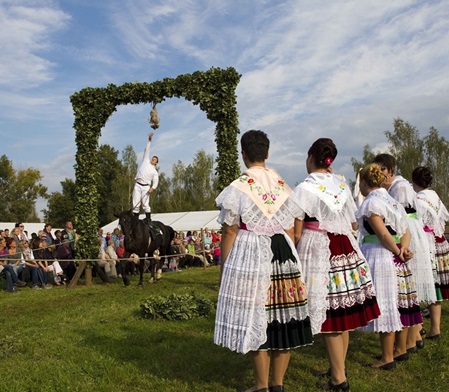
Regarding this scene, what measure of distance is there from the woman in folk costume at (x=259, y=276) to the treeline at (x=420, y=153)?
38540 millimetres

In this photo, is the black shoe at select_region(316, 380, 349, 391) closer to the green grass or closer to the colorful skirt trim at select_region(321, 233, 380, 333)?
the green grass

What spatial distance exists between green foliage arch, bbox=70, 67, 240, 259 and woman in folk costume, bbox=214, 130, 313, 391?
851cm

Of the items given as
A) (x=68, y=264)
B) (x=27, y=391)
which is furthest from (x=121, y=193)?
(x=27, y=391)

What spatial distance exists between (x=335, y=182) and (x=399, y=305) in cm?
157

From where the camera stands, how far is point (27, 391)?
14.4 ft

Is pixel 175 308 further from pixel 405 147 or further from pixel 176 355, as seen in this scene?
pixel 405 147

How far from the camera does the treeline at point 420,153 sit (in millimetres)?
40581

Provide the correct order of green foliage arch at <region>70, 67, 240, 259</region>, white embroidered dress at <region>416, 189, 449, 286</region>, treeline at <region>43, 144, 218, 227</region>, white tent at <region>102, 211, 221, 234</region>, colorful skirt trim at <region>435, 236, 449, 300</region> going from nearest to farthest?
colorful skirt trim at <region>435, 236, 449, 300</region> → white embroidered dress at <region>416, 189, 449, 286</region> → green foliage arch at <region>70, 67, 240, 259</region> → white tent at <region>102, 211, 221, 234</region> → treeline at <region>43, 144, 218, 227</region>

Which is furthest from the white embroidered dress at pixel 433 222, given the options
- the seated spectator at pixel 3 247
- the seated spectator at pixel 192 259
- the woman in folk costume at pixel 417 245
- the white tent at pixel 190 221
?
the white tent at pixel 190 221

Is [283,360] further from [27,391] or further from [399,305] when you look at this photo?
[27,391]

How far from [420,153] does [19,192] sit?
46554 millimetres

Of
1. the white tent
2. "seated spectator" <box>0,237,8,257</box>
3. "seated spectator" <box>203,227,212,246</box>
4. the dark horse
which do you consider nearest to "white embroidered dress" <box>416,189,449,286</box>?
the dark horse

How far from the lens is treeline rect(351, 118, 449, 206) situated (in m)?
40.6

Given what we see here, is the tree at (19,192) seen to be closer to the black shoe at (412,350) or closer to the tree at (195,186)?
the tree at (195,186)
